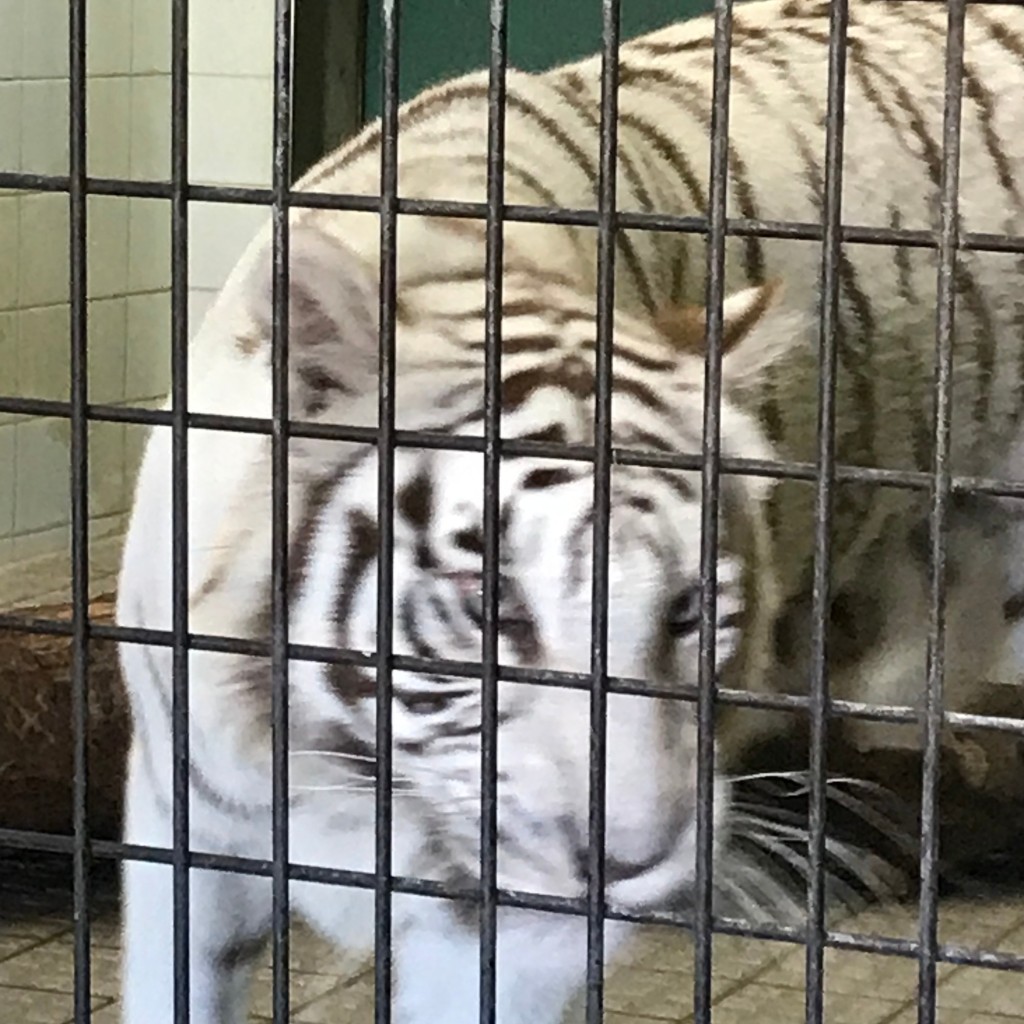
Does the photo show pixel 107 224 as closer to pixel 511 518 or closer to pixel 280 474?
pixel 511 518

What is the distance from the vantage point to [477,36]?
3939mm

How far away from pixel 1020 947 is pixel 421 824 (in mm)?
1122

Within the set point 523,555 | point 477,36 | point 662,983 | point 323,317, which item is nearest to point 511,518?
point 523,555

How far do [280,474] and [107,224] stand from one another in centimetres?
A: 281

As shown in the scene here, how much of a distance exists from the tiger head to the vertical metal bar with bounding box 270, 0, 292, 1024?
158mm

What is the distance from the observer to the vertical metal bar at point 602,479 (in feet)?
3.69

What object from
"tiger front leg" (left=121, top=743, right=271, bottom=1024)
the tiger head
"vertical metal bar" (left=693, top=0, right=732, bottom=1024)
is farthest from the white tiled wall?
"vertical metal bar" (left=693, top=0, right=732, bottom=1024)

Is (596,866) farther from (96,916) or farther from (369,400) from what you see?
(96,916)

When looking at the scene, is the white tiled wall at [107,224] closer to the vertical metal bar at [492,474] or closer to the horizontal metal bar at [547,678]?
the horizontal metal bar at [547,678]

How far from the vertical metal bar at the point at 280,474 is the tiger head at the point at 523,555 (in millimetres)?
A: 158

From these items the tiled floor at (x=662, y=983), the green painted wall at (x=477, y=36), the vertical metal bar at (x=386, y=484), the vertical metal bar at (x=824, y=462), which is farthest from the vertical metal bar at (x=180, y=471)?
the green painted wall at (x=477, y=36)

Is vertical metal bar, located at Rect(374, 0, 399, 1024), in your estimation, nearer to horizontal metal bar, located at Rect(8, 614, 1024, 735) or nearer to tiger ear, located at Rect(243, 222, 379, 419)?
horizontal metal bar, located at Rect(8, 614, 1024, 735)

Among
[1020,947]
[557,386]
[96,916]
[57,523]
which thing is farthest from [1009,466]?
[57,523]

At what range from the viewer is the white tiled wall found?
12.3ft
